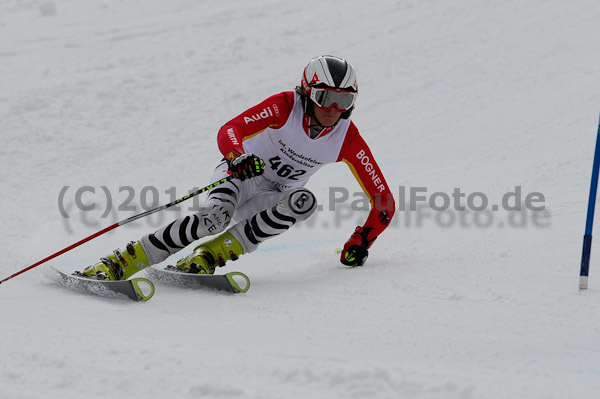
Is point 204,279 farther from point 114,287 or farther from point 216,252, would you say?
point 114,287

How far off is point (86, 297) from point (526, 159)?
4405 mm

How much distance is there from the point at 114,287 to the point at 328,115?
4.92ft

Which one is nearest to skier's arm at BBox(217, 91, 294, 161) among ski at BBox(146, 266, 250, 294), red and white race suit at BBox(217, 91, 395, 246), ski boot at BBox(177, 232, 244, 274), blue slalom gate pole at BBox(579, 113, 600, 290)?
red and white race suit at BBox(217, 91, 395, 246)

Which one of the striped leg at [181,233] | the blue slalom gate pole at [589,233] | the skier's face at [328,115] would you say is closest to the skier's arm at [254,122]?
the skier's face at [328,115]

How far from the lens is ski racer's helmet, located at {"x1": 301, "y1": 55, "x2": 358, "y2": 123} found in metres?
3.74

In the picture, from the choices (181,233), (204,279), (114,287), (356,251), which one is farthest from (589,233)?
(114,287)

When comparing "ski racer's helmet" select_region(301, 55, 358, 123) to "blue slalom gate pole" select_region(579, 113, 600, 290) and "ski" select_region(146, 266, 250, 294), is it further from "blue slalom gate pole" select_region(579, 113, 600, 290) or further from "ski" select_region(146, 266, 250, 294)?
"blue slalom gate pole" select_region(579, 113, 600, 290)

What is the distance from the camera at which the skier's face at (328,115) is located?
384 centimetres

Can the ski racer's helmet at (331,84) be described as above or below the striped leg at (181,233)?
above

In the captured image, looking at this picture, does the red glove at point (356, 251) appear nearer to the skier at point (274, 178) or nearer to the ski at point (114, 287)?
the skier at point (274, 178)

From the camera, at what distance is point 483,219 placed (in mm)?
5008

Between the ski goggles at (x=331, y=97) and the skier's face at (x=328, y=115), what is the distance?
4 centimetres

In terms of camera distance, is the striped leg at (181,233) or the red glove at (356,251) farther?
the red glove at (356,251)

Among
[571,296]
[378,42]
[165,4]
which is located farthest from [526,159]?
[165,4]
